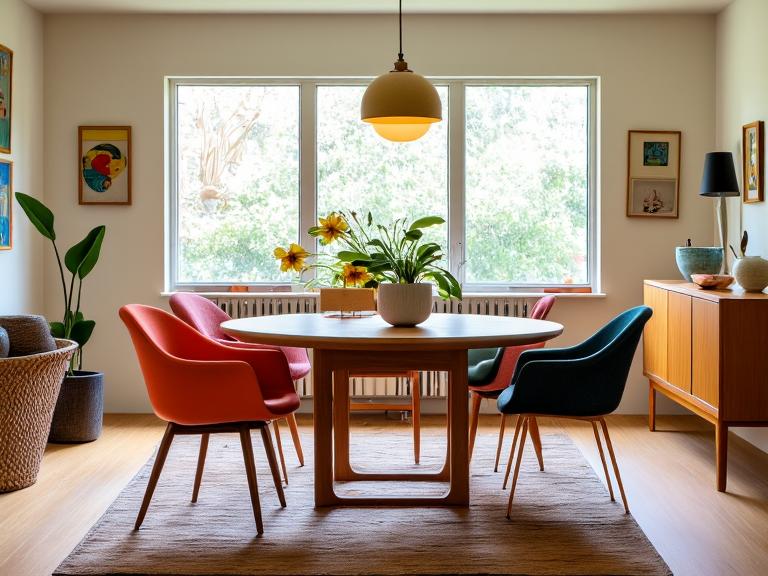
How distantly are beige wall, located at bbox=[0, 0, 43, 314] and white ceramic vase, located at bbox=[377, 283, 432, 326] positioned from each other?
8.23 ft

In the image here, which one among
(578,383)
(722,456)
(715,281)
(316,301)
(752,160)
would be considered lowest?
(722,456)

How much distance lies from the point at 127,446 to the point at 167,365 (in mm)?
1704

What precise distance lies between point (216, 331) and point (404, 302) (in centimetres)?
121

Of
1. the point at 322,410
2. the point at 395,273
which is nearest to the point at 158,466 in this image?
the point at 322,410

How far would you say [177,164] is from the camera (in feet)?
18.0

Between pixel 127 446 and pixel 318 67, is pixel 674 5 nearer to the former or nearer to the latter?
pixel 318 67

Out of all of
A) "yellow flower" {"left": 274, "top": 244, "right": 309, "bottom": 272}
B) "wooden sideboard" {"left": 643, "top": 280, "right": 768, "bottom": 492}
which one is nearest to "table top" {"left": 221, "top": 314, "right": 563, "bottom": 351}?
"yellow flower" {"left": 274, "top": 244, "right": 309, "bottom": 272}

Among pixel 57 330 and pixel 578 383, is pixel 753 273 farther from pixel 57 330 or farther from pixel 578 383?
pixel 57 330

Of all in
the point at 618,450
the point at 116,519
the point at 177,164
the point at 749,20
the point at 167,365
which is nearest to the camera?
the point at 167,365

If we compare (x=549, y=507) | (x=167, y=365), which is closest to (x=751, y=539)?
(x=549, y=507)

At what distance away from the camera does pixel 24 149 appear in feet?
16.7

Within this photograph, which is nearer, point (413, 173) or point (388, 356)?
point (388, 356)

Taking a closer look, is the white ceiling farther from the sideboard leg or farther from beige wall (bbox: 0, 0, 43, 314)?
the sideboard leg

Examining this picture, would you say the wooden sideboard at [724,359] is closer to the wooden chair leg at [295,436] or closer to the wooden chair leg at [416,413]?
the wooden chair leg at [416,413]
